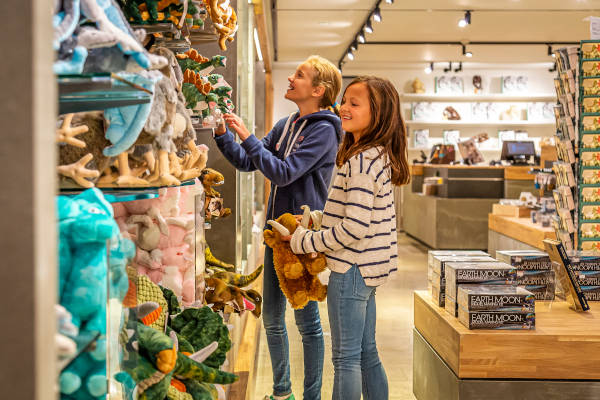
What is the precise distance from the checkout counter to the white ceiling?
6.33 ft

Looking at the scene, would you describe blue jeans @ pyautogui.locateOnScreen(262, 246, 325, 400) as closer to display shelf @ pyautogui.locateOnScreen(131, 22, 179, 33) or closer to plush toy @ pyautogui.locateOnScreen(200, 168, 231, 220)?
plush toy @ pyautogui.locateOnScreen(200, 168, 231, 220)

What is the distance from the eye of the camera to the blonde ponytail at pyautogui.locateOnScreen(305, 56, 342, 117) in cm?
243

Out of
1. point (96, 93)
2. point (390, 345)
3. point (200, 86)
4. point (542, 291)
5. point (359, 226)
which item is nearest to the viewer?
point (96, 93)

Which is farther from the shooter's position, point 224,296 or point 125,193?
point 224,296

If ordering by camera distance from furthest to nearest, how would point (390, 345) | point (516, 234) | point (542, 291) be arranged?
1. point (516, 234)
2. point (390, 345)
3. point (542, 291)

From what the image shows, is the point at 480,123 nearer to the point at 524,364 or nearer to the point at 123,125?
the point at 524,364

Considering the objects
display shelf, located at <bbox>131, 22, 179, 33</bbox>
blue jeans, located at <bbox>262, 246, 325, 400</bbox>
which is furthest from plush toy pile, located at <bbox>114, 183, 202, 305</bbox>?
blue jeans, located at <bbox>262, 246, 325, 400</bbox>

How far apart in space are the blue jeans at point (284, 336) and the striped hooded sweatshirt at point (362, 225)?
1.43ft

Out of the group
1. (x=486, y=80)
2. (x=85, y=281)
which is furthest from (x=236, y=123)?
(x=486, y=80)

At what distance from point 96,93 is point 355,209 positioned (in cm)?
129

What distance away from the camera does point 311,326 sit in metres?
2.44

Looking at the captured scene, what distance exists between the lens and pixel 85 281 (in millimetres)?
723

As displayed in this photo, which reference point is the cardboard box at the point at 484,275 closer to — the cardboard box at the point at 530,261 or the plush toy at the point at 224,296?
the cardboard box at the point at 530,261

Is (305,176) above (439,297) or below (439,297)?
above
